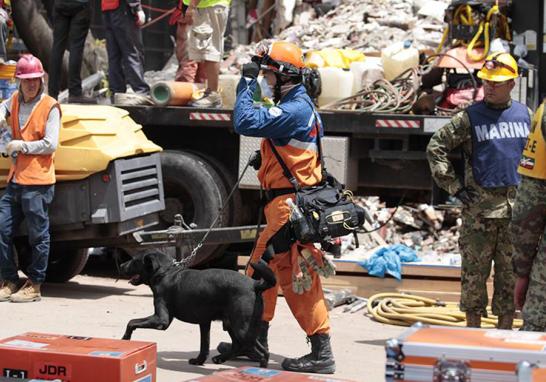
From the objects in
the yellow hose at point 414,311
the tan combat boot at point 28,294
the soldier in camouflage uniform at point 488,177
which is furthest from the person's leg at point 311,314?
the tan combat boot at point 28,294

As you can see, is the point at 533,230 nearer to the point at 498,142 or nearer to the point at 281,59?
the point at 498,142

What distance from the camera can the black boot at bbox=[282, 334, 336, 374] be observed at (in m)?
7.52

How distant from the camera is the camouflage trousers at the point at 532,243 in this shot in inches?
259

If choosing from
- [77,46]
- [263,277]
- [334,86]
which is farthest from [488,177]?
[77,46]

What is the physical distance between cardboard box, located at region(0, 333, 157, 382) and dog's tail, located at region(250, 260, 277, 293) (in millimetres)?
1276

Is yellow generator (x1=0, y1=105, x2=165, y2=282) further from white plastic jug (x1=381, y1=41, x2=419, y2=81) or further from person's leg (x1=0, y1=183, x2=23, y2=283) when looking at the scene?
white plastic jug (x1=381, y1=41, x2=419, y2=81)

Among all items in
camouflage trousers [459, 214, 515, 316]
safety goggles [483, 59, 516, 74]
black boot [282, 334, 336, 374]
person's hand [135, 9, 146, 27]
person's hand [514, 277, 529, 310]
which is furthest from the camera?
person's hand [135, 9, 146, 27]

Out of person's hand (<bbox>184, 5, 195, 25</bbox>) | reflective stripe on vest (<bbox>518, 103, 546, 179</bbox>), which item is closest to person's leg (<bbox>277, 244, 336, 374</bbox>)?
reflective stripe on vest (<bbox>518, 103, 546, 179</bbox>)

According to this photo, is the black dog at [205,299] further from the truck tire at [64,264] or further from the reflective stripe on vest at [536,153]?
the truck tire at [64,264]

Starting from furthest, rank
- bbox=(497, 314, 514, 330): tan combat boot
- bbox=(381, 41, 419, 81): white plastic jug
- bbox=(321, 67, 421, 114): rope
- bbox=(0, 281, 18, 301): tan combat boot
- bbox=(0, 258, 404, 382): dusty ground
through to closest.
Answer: bbox=(381, 41, 419, 81): white plastic jug → bbox=(321, 67, 421, 114): rope → bbox=(0, 281, 18, 301): tan combat boot → bbox=(497, 314, 514, 330): tan combat boot → bbox=(0, 258, 404, 382): dusty ground

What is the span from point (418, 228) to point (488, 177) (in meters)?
5.31

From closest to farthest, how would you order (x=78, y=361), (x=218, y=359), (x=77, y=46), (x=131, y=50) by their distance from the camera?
(x=78, y=361), (x=218, y=359), (x=131, y=50), (x=77, y=46)

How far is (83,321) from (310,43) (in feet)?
28.1

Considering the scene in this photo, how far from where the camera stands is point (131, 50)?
1192 centimetres
